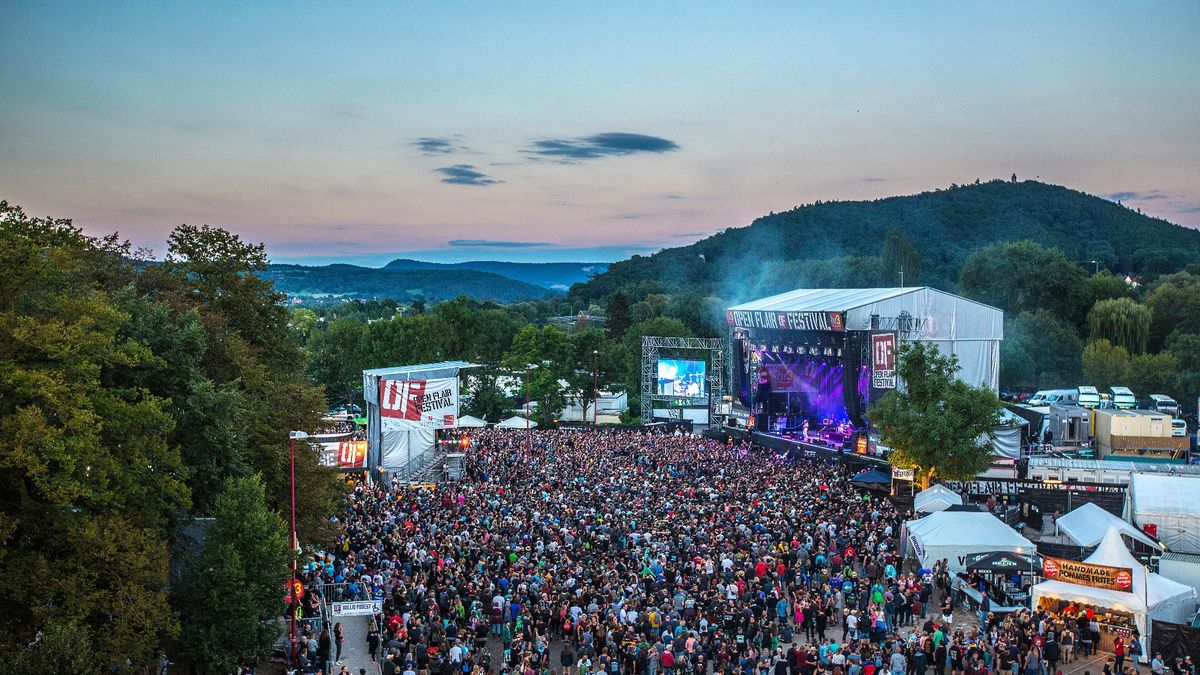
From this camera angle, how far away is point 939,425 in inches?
1112

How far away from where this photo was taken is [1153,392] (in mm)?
52906

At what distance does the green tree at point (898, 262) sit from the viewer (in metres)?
80.4

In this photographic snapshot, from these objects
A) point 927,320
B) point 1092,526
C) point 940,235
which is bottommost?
point 1092,526

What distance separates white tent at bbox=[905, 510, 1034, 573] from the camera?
19.5m

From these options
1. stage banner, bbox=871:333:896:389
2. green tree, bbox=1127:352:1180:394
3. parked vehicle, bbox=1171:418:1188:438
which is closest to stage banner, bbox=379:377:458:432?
stage banner, bbox=871:333:896:389

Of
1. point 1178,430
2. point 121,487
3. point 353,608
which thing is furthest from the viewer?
point 1178,430

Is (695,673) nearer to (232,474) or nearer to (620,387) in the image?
(232,474)

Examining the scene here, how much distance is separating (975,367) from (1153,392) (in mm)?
20378

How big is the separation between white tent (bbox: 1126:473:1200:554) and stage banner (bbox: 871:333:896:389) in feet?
40.5

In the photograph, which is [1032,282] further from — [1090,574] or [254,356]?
[254,356]

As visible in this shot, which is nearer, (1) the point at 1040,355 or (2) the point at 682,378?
(2) the point at 682,378

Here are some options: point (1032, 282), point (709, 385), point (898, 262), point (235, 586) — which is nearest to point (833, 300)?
point (709, 385)

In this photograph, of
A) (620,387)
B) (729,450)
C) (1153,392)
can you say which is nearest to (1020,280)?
(1153,392)

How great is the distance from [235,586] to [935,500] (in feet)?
56.3
